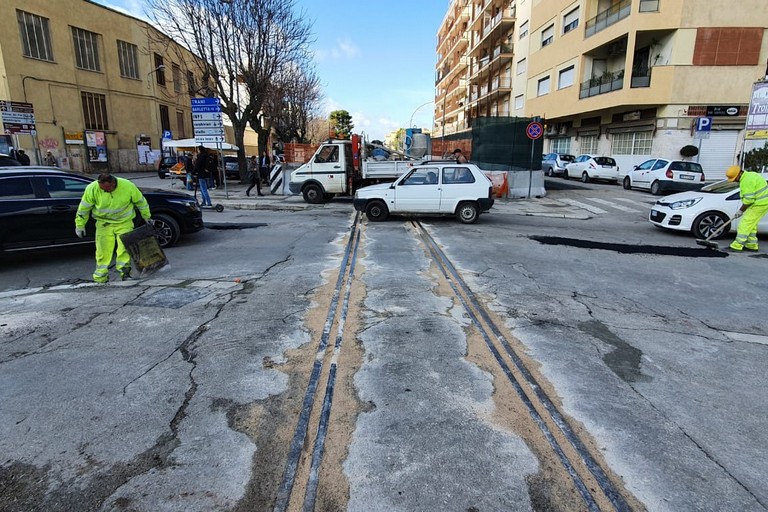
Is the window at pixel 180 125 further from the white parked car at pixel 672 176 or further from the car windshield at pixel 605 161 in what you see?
the white parked car at pixel 672 176

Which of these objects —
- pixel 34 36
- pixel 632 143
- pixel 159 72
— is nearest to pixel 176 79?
pixel 159 72

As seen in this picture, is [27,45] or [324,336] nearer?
[324,336]

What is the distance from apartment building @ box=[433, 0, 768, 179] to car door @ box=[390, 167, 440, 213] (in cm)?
1613

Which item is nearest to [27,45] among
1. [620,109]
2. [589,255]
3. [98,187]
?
[98,187]

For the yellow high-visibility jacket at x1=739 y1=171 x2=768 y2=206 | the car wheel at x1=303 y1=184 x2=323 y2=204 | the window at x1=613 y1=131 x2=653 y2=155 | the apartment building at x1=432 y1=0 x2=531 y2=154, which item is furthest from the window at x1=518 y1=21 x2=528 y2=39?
the yellow high-visibility jacket at x1=739 y1=171 x2=768 y2=206

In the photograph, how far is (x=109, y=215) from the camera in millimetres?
6191

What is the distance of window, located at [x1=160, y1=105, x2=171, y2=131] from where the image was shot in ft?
131

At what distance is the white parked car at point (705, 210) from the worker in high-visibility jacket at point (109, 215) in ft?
35.4

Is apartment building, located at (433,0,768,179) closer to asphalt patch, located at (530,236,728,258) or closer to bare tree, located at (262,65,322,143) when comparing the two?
bare tree, located at (262,65,322,143)

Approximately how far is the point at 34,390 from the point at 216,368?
1351mm

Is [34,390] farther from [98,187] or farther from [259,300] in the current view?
[98,187]

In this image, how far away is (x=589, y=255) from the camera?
845 cm

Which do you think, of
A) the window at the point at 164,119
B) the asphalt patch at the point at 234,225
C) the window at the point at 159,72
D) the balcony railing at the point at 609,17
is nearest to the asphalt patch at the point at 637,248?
the asphalt patch at the point at 234,225

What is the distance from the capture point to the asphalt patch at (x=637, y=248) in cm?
868
